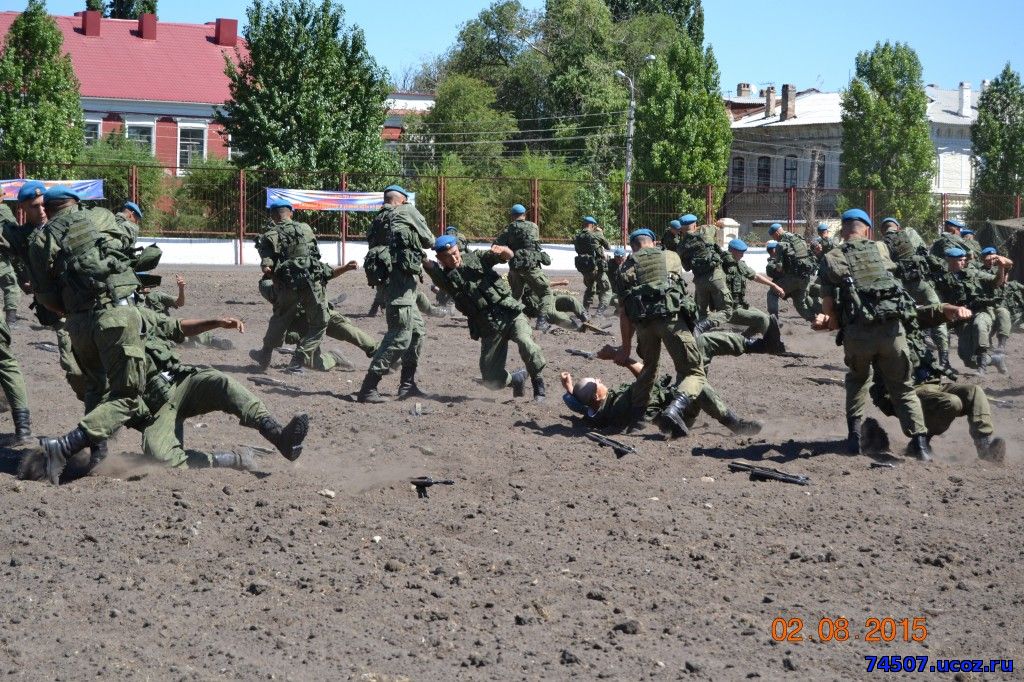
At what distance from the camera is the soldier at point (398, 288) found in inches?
437

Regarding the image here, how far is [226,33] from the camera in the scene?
189 ft

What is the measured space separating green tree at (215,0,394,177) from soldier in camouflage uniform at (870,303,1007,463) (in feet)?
97.4

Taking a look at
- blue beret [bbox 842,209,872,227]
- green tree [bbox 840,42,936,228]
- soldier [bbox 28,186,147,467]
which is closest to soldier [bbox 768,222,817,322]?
A: blue beret [bbox 842,209,872,227]

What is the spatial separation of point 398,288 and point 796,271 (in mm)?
8963

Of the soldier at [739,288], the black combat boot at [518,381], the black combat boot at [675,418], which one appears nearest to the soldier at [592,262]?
the soldier at [739,288]

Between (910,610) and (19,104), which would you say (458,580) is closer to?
(910,610)

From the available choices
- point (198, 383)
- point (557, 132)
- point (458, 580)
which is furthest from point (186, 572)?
point (557, 132)

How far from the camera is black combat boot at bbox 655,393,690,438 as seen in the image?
9.34m

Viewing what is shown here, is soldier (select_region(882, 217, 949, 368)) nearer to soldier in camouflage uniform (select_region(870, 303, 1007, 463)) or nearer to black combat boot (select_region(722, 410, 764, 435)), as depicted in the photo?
soldier in camouflage uniform (select_region(870, 303, 1007, 463))

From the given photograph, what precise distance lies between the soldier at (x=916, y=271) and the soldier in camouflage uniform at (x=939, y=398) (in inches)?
125

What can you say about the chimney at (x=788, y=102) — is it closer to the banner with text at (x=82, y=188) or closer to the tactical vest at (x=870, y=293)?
the banner with text at (x=82, y=188)

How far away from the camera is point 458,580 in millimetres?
6109

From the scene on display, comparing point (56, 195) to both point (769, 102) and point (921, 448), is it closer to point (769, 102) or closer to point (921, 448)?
point (921, 448)

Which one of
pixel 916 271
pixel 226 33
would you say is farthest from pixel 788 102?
pixel 916 271
